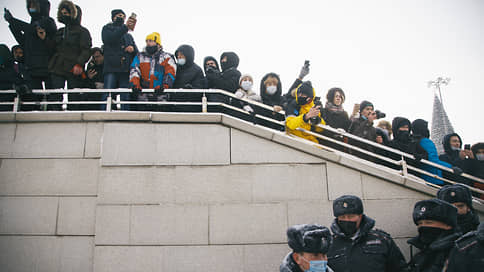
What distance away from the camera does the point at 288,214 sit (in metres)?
4.88

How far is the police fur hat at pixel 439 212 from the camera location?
335 centimetres

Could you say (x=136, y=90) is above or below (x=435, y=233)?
above

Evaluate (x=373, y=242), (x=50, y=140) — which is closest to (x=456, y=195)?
(x=373, y=242)

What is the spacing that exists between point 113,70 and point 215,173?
2.90 m

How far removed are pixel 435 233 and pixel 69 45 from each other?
6772 mm

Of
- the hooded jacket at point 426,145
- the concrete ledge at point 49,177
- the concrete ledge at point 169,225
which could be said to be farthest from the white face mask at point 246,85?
the hooded jacket at point 426,145

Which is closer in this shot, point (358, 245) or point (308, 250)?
point (308, 250)

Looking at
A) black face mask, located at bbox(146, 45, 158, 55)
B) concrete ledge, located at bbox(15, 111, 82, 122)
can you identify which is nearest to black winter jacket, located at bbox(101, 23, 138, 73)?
black face mask, located at bbox(146, 45, 158, 55)

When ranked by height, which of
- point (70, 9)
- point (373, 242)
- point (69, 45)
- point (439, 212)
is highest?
point (70, 9)

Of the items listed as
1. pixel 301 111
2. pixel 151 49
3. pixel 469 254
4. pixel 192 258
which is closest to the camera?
pixel 469 254

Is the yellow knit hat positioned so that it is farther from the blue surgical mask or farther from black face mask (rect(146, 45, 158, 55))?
the blue surgical mask

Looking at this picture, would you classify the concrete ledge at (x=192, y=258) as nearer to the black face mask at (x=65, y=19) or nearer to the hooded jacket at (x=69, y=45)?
the hooded jacket at (x=69, y=45)

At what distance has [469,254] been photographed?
292 cm

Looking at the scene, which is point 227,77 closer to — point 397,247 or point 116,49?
point 116,49
